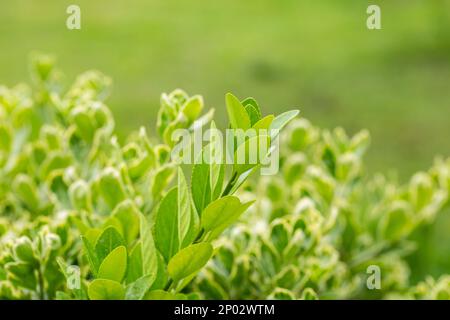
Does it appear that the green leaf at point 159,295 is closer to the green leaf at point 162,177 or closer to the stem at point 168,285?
the stem at point 168,285

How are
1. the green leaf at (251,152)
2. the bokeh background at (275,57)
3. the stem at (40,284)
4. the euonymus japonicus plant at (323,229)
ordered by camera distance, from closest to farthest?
the green leaf at (251,152)
the stem at (40,284)
the euonymus japonicus plant at (323,229)
the bokeh background at (275,57)

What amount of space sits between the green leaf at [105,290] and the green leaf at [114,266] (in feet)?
0.04

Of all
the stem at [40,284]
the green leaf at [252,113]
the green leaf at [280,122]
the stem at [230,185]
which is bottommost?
the stem at [40,284]

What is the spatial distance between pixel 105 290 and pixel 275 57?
4.62m

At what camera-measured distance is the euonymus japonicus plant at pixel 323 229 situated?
1150 mm

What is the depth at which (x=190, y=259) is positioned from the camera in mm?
833

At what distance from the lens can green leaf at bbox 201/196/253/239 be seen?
0.82 m

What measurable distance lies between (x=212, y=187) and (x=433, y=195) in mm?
807

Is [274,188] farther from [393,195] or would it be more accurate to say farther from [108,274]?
[108,274]

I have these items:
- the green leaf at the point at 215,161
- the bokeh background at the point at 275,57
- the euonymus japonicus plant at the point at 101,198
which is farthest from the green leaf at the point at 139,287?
the bokeh background at the point at 275,57

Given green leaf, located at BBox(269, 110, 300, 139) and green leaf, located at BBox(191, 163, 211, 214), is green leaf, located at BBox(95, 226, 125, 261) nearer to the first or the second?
green leaf, located at BBox(191, 163, 211, 214)

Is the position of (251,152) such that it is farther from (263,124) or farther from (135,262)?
(135,262)

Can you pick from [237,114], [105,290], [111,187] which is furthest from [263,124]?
[111,187]

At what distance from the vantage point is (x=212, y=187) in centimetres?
85
